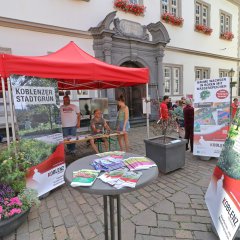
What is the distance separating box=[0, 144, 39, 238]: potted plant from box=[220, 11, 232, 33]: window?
1610cm

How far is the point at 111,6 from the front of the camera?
9109 millimetres

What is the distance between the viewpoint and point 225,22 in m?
→ 14.5

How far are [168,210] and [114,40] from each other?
8014 millimetres

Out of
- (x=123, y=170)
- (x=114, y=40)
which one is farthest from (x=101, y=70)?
(x=114, y=40)

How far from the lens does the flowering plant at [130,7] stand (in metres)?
9.15

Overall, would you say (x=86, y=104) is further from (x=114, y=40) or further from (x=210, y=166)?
(x=210, y=166)

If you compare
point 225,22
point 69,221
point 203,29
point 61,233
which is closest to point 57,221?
point 69,221

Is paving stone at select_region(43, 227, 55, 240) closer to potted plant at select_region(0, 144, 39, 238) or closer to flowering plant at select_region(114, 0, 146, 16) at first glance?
potted plant at select_region(0, 144, 39, 238)

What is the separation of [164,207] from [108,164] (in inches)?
58.2

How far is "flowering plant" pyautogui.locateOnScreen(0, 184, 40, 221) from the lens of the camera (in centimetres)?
239

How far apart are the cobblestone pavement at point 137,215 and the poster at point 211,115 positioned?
125 cm

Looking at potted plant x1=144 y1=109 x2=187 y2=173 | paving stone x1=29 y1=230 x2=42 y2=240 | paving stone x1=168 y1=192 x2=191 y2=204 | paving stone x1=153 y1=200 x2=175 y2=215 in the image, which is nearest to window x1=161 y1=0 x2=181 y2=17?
potted plant x1=144 y1=109 x2=187 y2=173

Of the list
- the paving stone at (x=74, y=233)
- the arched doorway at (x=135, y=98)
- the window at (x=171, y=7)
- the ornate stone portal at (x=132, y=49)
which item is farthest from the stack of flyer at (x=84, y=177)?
the window at (x=171, y=7)

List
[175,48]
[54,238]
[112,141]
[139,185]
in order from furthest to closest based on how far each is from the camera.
→ 1. [175,48]
2. [112,141]
3. [54,238]
4. [139,185]
